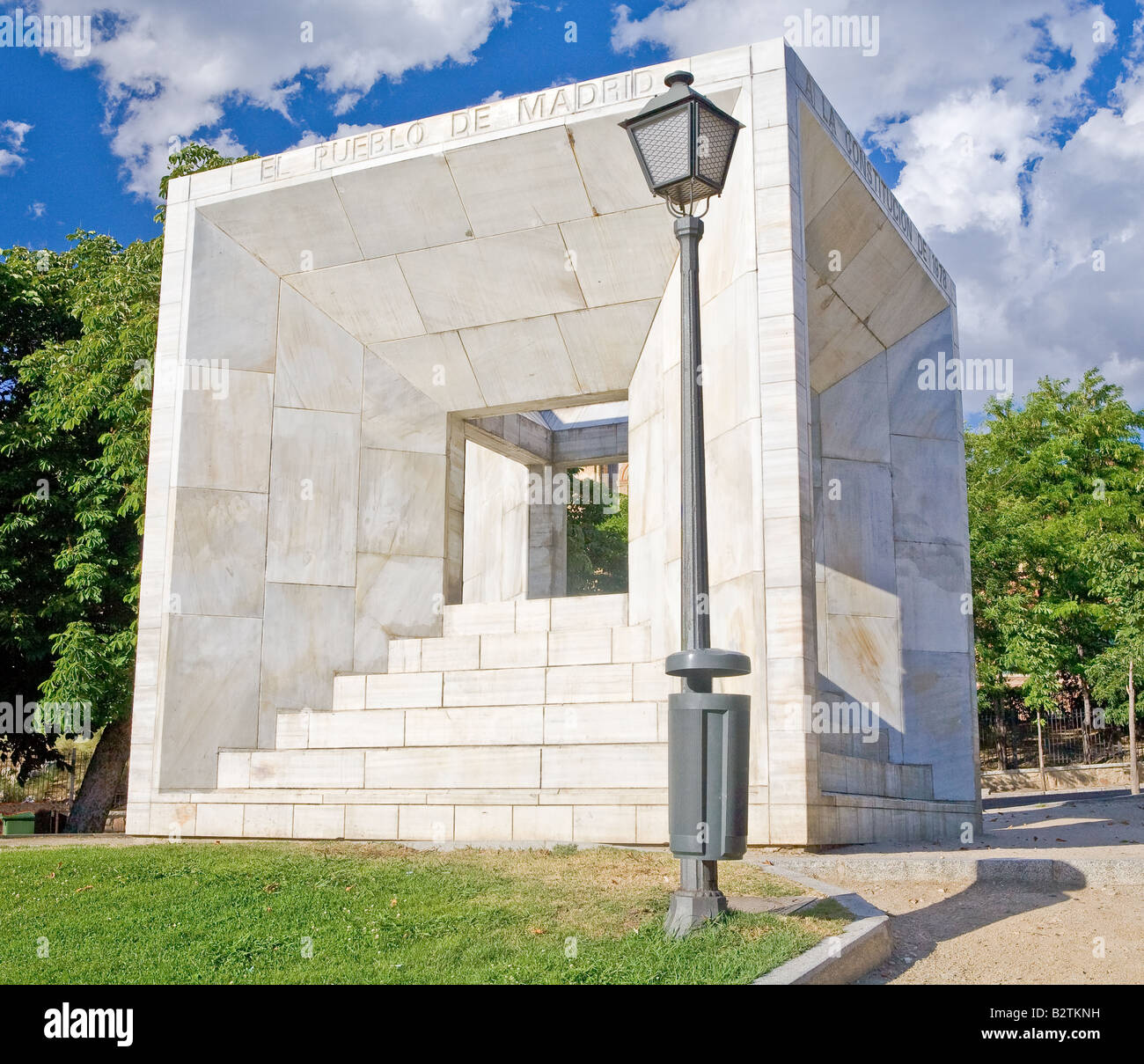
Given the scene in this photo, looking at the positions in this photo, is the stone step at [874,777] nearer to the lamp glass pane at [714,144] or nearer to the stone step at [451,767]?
the stone step at [451,767]

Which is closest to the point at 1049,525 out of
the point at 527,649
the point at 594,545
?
the point at 594,545

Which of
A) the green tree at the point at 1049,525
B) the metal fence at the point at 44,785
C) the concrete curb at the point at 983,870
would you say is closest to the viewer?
the concrete curb at the point at 983,870

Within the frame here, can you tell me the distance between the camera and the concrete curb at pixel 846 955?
17.5 ft

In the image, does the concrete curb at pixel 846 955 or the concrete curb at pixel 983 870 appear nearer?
the concrete curb at pixel 846 955

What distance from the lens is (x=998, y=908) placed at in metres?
8.20

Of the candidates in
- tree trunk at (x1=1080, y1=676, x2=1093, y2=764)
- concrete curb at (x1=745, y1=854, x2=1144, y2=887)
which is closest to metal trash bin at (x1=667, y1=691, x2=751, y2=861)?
concrete curb at (x1=745, y1=854, x2=1144, y2=887)

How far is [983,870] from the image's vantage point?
918cm

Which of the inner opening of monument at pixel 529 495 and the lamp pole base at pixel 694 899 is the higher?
the inner opening of monument at pixel 529 495

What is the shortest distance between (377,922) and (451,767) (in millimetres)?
6184

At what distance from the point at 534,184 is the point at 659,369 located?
9.47 feet

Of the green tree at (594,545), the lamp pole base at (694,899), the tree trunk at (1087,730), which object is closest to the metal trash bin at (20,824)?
the green tree at (594,545)

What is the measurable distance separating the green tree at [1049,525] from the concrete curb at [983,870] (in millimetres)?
16721
